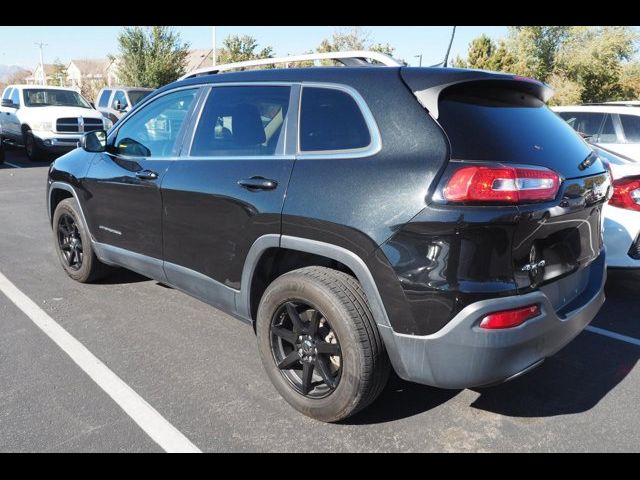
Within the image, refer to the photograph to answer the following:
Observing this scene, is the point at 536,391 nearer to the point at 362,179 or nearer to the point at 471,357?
the point at 471,357

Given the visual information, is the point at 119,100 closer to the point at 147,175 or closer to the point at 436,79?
the point at 147,175

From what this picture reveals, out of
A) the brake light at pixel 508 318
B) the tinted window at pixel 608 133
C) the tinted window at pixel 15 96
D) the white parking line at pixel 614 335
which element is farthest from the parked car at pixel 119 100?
the brake light at pixel 508 318

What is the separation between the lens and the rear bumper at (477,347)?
2.30 m

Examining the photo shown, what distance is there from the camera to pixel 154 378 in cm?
325

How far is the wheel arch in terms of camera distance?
98.5 inches

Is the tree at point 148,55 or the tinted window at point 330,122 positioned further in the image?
the tree at point 148,55

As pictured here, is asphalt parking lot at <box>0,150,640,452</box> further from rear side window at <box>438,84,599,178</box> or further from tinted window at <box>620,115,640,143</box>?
tinted window at <box>620,115,640,143</box>

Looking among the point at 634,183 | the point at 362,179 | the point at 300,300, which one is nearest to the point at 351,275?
the point at 300,300

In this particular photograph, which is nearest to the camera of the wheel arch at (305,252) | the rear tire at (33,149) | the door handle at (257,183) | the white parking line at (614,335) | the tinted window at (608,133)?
the wheel arch at (305,252)

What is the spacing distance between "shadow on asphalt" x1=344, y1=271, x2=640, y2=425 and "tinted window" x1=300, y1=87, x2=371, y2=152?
1.43 meters

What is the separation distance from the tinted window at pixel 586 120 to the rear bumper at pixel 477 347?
6.45m

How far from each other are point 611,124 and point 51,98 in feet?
44.5

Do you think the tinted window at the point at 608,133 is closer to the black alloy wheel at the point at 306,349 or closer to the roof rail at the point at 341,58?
the roof rail at the point at 341,58
